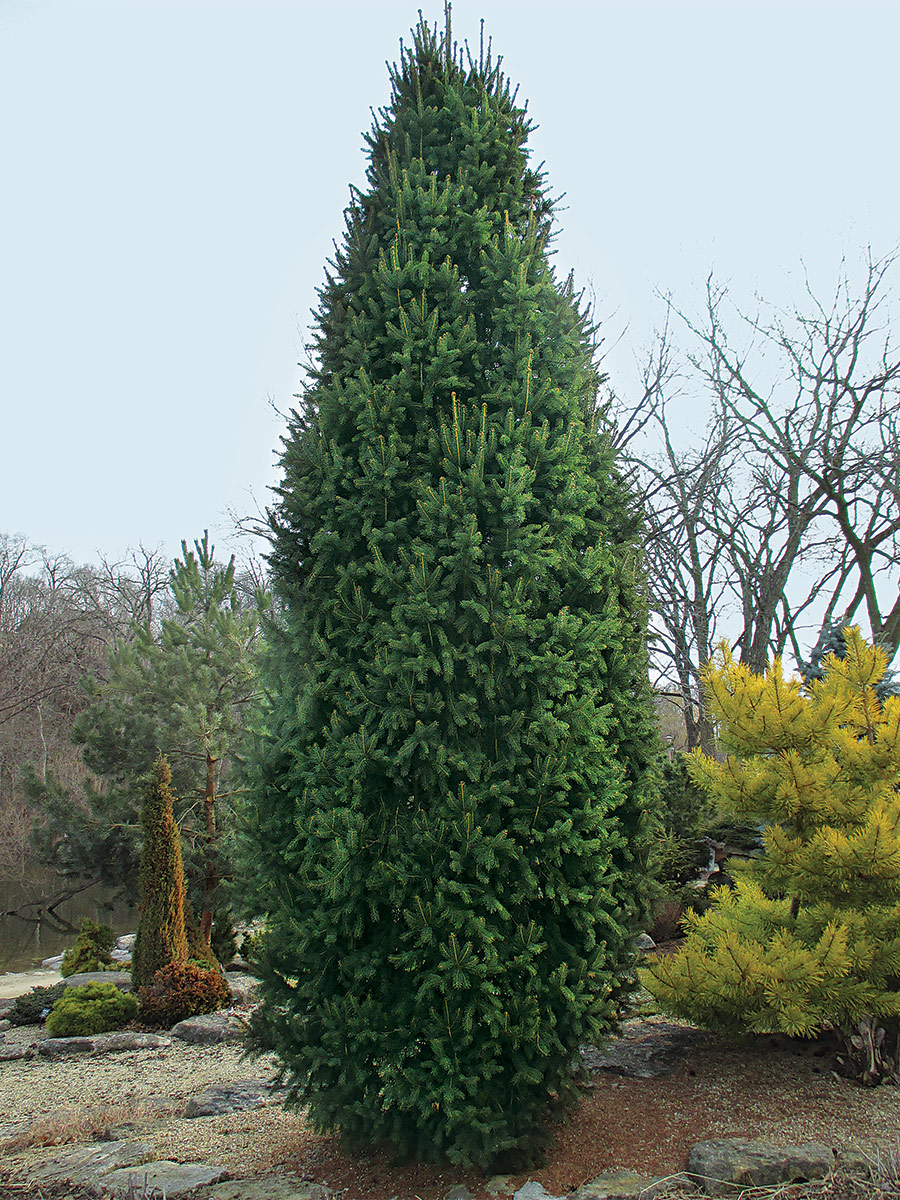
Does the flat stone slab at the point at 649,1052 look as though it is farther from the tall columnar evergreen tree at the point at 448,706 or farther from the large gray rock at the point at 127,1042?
the large gray rock at the point at 127,1042

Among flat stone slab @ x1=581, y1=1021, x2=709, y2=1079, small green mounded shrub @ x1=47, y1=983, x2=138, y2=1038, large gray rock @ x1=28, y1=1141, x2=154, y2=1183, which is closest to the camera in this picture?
large gray rock @ x1=28, y1=1141, x2=154, y2=1183

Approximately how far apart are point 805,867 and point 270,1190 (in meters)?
2.89

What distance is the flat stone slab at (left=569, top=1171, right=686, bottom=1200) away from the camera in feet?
10.9

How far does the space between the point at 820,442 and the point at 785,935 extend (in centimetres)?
1597

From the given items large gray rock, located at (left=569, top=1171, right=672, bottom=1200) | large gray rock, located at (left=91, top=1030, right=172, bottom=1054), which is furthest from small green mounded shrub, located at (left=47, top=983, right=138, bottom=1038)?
large gray rock, located at (left=569, top=1171, right=672, bottom=1200)

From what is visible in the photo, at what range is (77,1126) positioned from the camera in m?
5.35

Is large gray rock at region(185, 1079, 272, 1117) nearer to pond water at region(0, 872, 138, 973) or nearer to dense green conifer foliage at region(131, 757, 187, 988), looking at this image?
dense green conifer foliage at region(131, 757, 187, 988)

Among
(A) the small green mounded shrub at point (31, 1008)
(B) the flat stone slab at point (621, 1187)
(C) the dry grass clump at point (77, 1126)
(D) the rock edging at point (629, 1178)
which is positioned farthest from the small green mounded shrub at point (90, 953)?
(B) the flat stone slab at point (621, 1187)

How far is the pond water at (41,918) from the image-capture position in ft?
51.1

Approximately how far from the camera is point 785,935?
421cm

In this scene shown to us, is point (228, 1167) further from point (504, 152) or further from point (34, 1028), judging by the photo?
point (34, 1028)

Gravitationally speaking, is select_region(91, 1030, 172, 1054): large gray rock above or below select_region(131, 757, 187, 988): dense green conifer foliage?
Answer: below

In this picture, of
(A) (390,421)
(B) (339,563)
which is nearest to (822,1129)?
(B) (339,563)

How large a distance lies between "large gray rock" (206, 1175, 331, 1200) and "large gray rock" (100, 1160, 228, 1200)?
0.42 feet
